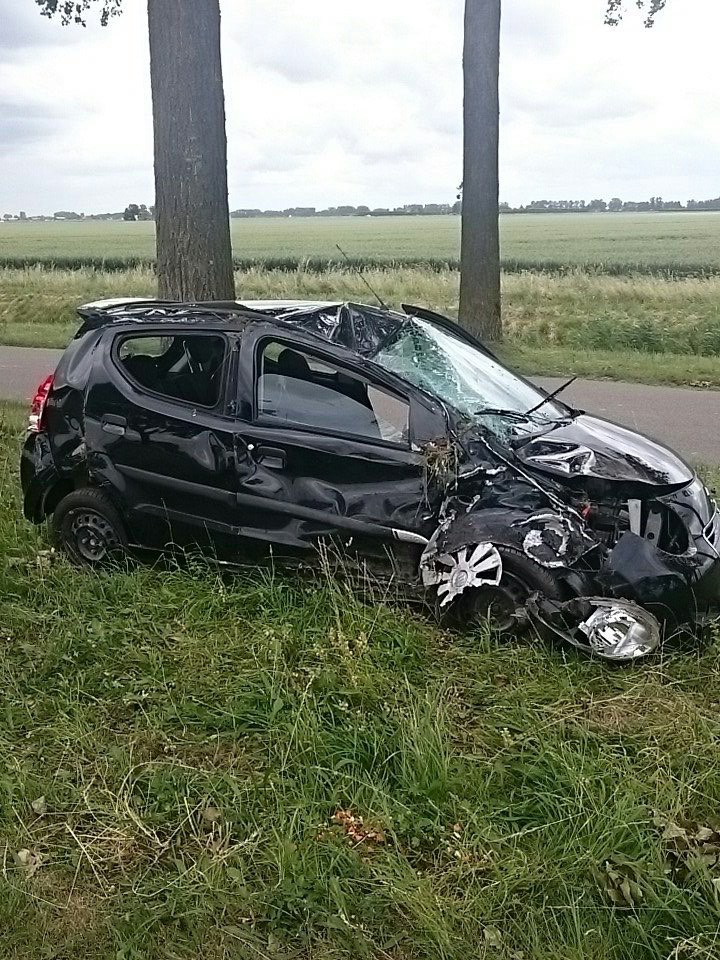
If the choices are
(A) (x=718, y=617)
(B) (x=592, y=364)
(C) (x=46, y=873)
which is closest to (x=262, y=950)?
(C) (x=46, y=873)

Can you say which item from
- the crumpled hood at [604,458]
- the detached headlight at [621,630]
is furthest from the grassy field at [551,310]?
the detached headlight at [621,630]

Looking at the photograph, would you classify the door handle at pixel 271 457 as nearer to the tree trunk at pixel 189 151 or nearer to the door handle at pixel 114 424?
the door handle at pixel 114 424

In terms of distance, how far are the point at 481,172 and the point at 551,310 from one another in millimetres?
5348

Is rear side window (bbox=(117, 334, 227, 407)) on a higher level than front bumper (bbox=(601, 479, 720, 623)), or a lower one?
higher

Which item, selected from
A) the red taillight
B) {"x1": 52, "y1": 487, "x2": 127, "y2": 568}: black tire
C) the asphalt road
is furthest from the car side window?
the asphalt road

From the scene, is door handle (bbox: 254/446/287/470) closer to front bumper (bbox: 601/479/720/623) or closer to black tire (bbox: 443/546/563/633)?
black tire (bbox: 443/546/563/633)

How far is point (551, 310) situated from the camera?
16.9 m

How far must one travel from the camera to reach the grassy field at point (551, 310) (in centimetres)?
1195

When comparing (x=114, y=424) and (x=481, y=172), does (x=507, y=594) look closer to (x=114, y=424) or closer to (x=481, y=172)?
(x=114, y=424)

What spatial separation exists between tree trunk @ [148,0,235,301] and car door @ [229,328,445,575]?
3.33 metres

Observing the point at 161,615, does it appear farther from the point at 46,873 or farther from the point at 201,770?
the point at 46,873

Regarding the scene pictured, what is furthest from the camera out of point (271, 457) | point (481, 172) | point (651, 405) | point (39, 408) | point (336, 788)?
point (481, 172)

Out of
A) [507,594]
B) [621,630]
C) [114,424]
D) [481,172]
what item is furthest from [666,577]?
[481,172]

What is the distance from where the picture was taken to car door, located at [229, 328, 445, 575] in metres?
4.20
